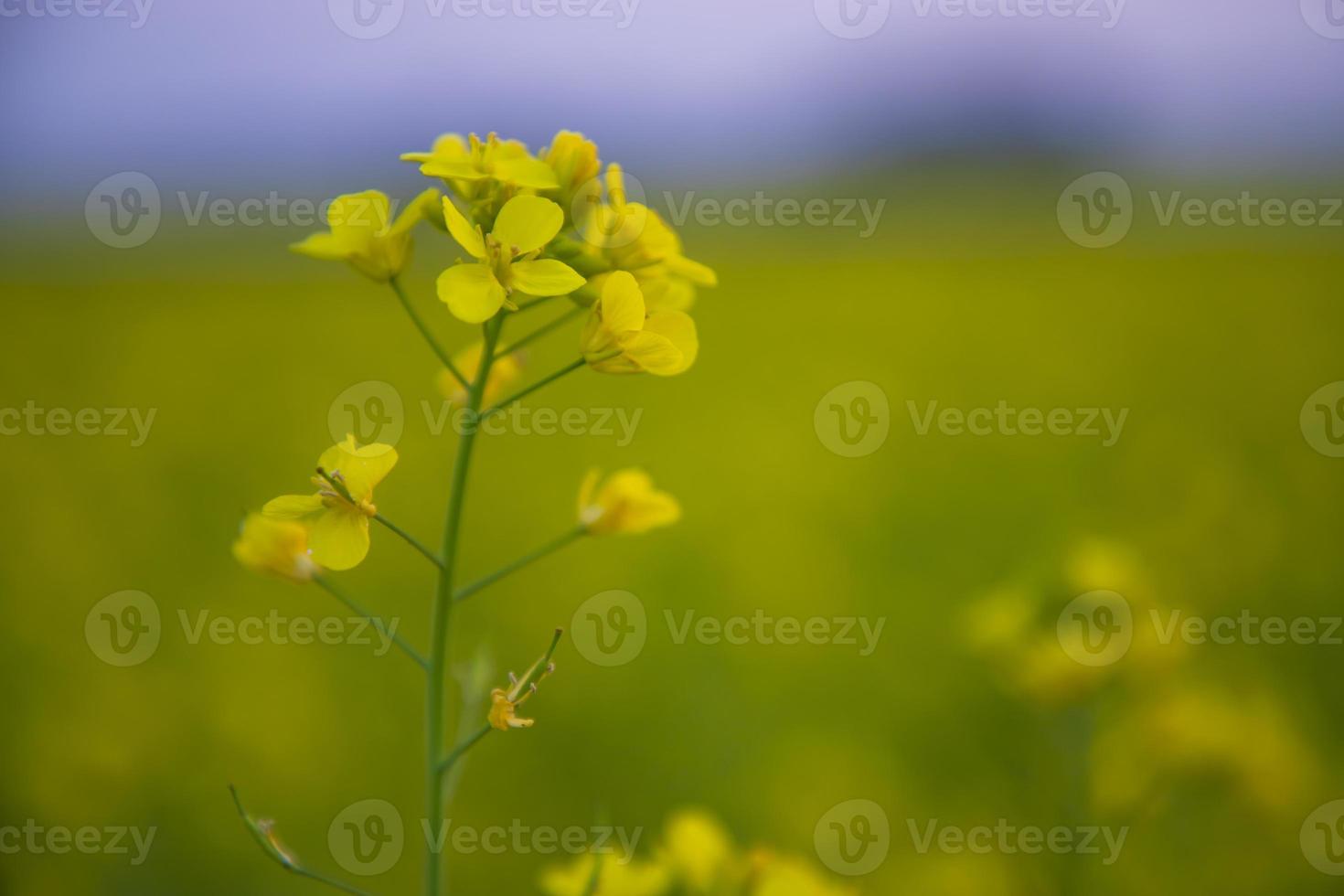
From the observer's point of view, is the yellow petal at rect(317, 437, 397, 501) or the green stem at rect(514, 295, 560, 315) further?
the green stem at rect(514, 295, 560, 315)

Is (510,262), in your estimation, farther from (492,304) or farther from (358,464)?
(358,464)

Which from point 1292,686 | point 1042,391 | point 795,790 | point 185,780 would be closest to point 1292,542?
point 1292,686

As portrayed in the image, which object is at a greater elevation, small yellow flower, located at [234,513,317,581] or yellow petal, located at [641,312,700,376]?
yellow petal, located at [641,312,700,376]

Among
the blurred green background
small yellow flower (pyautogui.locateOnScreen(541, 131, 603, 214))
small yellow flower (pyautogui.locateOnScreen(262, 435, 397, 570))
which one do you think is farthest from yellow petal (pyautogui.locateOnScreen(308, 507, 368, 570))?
the blurred green background

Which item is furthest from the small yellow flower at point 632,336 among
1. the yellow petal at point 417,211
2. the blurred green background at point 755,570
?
the blurred green background at point 755,570

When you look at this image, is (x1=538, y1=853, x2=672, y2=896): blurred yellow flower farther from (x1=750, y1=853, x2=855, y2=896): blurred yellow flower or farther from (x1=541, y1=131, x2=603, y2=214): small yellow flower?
(x1=541, y1=131, x2=603, y2=214): small yellow flower
